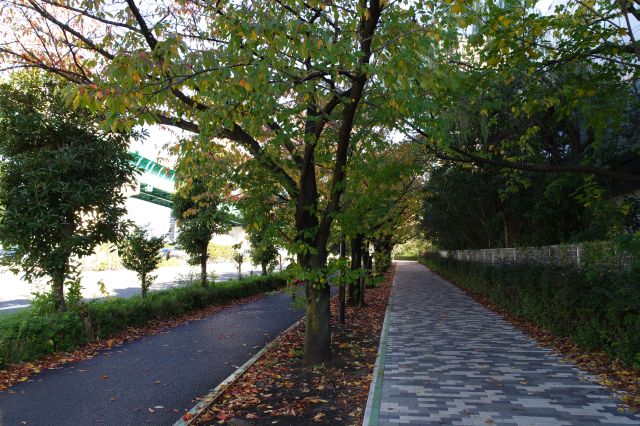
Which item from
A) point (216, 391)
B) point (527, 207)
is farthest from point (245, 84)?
point (527, 207)

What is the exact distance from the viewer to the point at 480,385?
5797 mm

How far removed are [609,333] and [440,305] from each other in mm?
8824

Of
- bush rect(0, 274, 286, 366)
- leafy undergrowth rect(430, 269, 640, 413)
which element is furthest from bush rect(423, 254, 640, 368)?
bush rect(0, 274, 286, 366)

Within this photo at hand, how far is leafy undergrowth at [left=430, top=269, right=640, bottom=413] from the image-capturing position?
5195 millimetres

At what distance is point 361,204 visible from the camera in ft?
22.8

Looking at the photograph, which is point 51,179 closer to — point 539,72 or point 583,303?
point 539,72

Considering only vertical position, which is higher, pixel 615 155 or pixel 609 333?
pixel 615 155

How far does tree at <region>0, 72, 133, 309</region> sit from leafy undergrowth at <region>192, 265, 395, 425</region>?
4580 mm

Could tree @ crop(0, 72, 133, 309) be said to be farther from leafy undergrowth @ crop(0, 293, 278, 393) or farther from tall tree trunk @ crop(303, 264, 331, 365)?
tall tree trunk @ crop(303, 264, 331, 365)

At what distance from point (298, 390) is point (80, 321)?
503 centimetres

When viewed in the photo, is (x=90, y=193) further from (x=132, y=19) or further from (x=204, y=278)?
(x=204, y=278)

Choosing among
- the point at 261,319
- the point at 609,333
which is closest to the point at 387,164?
the point at 609,333

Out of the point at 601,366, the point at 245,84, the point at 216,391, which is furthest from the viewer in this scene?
the point at 601,366

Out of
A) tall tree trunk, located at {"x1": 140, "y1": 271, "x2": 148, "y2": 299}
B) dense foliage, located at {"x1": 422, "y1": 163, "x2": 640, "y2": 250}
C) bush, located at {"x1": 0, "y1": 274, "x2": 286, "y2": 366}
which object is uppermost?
dense foliage, located at {"x1": 422, "y1": 163, "x2": 640, "y2": 250}
